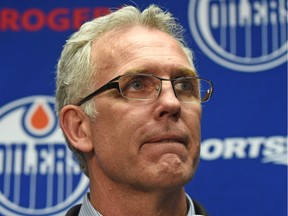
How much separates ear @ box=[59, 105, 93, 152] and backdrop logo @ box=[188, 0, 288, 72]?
0.72 m

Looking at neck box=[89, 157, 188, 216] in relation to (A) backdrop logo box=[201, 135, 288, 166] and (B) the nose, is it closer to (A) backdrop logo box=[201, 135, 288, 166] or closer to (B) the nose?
(B) the nose

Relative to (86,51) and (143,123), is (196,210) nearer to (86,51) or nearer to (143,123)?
(143,123)

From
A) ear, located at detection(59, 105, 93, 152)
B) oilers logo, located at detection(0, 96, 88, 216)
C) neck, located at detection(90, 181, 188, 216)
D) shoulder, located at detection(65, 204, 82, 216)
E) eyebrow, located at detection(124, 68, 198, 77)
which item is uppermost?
eyebrow, located at detection(124, 68, 198, 77)

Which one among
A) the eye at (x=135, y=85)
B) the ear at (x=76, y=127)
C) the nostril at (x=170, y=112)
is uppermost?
the eye at (x=135, y=85)

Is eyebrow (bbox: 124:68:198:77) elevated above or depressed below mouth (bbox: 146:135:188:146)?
above

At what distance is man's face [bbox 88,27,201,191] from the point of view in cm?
112

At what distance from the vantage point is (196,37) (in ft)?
6.30

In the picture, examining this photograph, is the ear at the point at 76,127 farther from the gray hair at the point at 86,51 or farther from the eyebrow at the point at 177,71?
the eyebrow at the point at 177,71

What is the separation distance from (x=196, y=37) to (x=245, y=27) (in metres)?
0.15

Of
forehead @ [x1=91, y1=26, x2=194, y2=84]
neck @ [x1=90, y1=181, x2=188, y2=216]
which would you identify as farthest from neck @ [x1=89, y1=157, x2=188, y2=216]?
forehead @ [x1=91, y1=26, x2=194, y2=84]

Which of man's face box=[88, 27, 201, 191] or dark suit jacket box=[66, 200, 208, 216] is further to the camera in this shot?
dark suit jacket box=[66, 200, 208, 216]

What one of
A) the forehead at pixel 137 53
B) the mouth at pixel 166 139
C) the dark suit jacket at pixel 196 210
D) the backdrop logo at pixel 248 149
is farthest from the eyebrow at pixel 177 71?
the backdrop logo at pixel 248 149

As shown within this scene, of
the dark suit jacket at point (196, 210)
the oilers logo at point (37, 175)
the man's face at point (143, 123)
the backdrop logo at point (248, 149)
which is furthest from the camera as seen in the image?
the oilers logo at point (37, 175)

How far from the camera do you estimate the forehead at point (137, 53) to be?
1.20m
